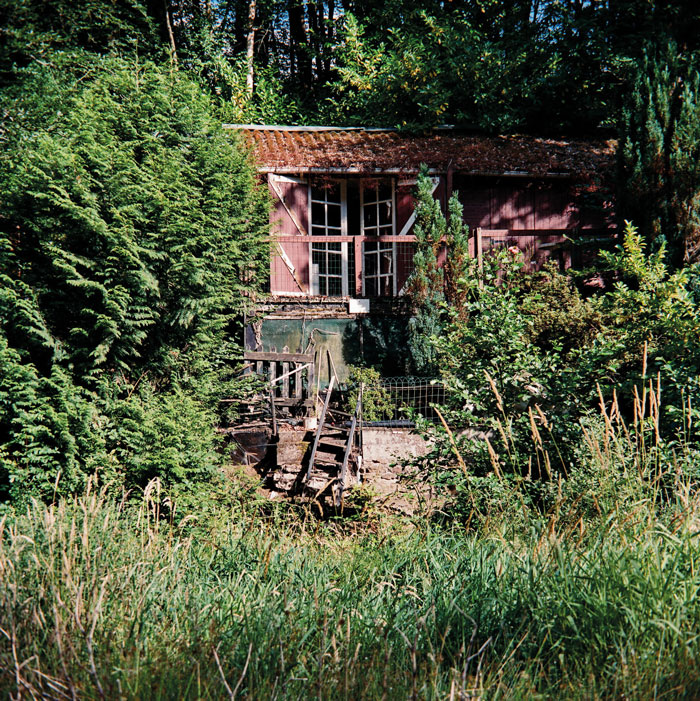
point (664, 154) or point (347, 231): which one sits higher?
point (664, 154)

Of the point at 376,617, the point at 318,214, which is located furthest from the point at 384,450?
the point at 318,214

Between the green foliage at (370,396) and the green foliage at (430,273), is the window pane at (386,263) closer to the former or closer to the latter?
the green foliage at (430,273)

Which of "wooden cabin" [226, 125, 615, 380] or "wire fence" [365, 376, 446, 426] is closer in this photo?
"wire fence" [365, 376, 446, 426]

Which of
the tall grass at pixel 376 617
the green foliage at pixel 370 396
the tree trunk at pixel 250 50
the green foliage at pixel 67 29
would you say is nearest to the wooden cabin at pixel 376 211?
the green foliage at pixel 370 396

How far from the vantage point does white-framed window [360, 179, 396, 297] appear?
1192cm

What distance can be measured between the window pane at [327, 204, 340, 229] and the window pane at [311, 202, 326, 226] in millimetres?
150

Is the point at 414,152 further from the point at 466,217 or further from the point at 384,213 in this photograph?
the point at 466,217

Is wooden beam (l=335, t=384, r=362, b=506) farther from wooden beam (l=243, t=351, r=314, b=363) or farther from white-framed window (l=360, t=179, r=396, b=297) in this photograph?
white-framed window (l=360, t=179, r=396, b=297)

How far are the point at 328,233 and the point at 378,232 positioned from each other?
1.05 meters

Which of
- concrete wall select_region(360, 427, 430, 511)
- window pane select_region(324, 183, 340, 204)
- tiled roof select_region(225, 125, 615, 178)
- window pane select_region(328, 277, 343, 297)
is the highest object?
tiled roof select_region(225, 125, 615, 178)

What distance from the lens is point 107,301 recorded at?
5.59 metres

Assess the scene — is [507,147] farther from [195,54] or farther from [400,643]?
[400,643]

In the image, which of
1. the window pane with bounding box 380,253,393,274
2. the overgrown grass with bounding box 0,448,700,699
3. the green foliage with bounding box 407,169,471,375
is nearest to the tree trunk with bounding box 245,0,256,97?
the window pane with bounding box 380,253,393,274

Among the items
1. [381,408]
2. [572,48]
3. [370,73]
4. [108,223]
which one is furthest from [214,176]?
[572,48]
